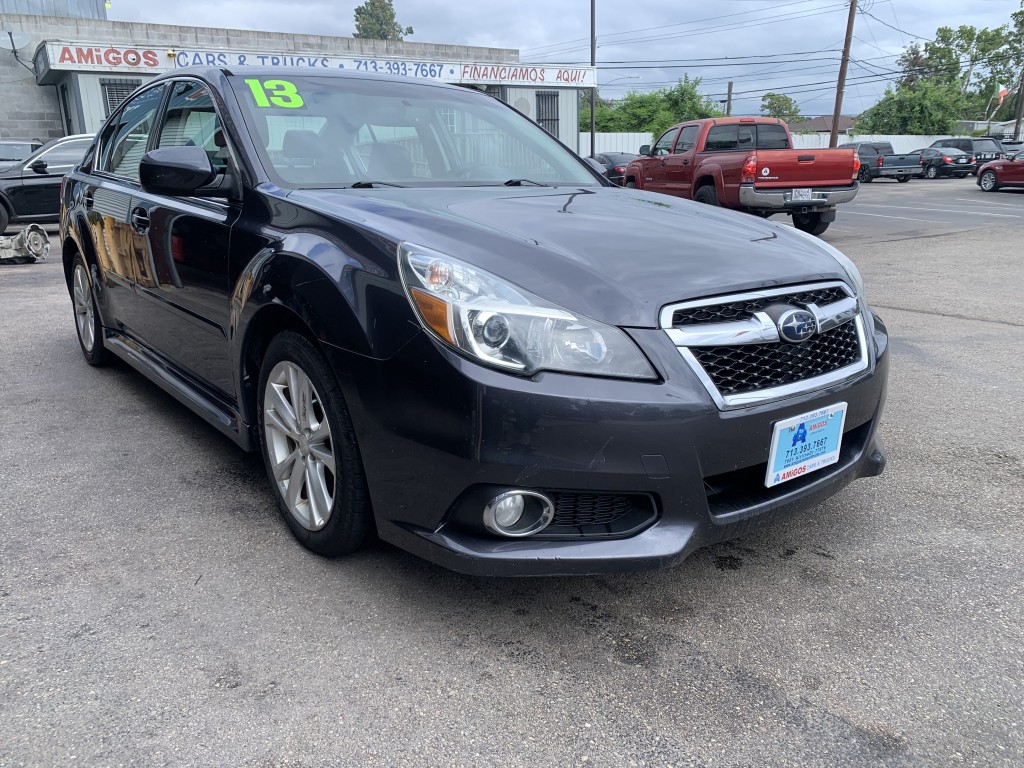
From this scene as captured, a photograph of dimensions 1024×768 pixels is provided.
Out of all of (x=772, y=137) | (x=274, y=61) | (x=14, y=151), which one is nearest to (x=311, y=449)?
(x=772, y=137)

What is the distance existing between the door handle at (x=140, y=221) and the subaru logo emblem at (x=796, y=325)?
281cm

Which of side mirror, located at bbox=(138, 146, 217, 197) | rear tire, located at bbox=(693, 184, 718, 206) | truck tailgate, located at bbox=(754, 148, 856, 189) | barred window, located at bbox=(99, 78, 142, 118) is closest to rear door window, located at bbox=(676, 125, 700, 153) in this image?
rear tire, located at bbox=(693, 184, 718, 206)

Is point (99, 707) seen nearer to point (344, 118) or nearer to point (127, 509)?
point (127, 509)

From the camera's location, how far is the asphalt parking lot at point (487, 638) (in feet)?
6.28

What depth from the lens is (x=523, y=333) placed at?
2.10m

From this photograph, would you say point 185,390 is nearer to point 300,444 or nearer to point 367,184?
point 300,444

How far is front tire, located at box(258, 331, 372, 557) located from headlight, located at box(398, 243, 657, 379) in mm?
495

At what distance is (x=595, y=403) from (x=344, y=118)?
6.29 ft

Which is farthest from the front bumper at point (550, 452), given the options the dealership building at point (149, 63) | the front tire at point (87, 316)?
the dealership building at point (149, 63)

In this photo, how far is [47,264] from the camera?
10461 millimetres

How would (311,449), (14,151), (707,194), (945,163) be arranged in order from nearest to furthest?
(311,449)
(707,194)
(14,151)
(945,163)

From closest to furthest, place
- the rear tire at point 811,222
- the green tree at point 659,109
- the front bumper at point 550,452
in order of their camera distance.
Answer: the front bumper at point 550,452 → the rear tire at point 811,222 → the green tree at point 659,109

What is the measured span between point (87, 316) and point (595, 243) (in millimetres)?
3840

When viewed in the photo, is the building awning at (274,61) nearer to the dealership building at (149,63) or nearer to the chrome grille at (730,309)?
the dealership building at (149,63)
